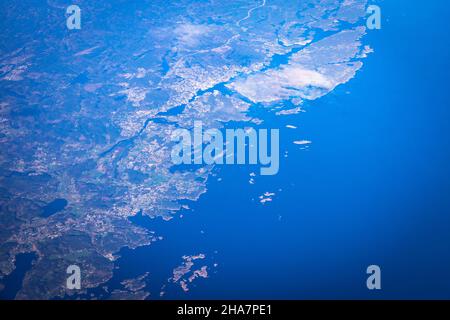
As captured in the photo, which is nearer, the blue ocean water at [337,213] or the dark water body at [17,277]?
the dark water body at [17,277]

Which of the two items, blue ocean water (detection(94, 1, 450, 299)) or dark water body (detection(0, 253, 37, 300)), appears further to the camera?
blue ocean water (detection(94, 1, 450, 299))

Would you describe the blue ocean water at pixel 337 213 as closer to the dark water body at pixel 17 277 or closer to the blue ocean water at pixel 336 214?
the blue ocean water at pixel 336 214

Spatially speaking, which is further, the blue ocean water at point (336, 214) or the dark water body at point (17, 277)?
the blue ocean water at point (336, 214)

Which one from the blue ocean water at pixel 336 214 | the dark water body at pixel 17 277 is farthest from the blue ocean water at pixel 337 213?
the dark water body at pixel 17 277

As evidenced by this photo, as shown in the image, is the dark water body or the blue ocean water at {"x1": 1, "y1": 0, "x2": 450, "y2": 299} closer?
the dark water body

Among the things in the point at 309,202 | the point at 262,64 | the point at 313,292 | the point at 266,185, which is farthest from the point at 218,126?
the point at 313,292

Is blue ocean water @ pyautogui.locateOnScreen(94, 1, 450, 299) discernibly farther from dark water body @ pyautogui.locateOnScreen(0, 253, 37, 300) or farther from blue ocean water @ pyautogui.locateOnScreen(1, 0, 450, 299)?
dark water body @ pyautogui.locateOnScreen(0, 253, 37, 300)

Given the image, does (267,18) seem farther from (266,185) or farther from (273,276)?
(273,276)

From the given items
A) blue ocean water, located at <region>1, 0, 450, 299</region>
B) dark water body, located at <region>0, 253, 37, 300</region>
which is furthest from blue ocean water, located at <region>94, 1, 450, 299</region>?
dark water body, located at <region>0, 253, 37, 300</region>

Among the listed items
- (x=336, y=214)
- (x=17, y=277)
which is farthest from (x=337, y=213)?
(x=17, y=277)
